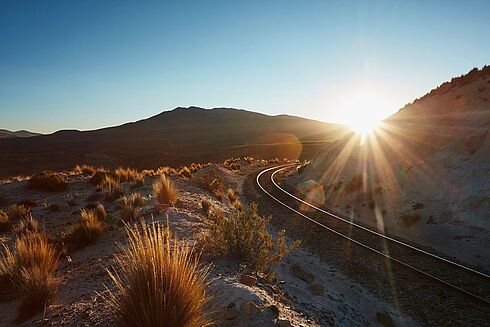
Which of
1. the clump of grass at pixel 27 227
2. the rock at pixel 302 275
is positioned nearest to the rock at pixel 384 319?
the rock at pixel 302 275

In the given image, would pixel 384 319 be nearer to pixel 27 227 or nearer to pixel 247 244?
pixel 247 244

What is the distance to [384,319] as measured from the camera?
6941 mm

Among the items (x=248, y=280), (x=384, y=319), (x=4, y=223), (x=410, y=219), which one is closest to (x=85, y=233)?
(x=4, y=223)

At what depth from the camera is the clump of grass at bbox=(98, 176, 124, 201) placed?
17.0 meters

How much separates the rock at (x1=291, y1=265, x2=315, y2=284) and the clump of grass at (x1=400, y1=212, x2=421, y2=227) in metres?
7.93

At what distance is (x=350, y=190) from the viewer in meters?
21.3

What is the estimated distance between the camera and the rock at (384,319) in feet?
22.4

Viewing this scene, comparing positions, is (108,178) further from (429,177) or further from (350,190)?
(429,177)

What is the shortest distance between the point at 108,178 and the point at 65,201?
3737 millimetres

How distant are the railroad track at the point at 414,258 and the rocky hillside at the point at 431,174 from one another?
137cm

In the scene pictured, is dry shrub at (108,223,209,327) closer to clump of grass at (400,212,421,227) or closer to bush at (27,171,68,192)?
clump of grass at (400,212,421,227)

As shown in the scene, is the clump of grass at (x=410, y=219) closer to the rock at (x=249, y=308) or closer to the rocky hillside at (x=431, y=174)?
the rocky hillside at (x=431, y=174)

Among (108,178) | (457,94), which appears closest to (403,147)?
(457,94)

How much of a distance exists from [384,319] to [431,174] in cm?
1217
